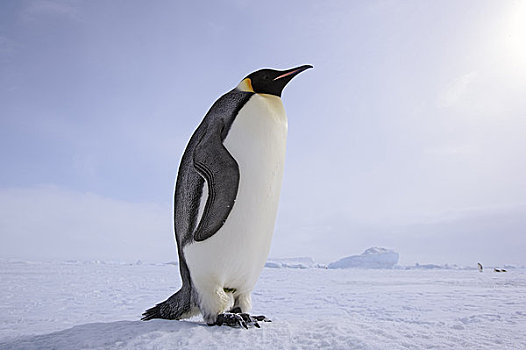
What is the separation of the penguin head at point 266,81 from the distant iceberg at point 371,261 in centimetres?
1585

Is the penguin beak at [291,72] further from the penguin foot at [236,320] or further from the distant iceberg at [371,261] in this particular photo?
the distant iceberg at [371,261]

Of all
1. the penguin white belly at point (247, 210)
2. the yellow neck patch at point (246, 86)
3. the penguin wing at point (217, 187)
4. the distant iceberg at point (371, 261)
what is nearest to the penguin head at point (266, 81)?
the yellow neck patch at point (246, 86)

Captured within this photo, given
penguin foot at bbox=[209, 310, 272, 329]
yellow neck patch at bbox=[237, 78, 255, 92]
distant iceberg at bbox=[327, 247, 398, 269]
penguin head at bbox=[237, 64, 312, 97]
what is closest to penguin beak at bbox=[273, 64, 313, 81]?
penguin head at bbox=[237, 64, 312, 97]

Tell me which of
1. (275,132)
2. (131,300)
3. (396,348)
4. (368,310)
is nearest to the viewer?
(396,348)

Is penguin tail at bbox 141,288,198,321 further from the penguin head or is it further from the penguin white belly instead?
the penguin head

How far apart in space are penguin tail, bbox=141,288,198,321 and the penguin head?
1043mm

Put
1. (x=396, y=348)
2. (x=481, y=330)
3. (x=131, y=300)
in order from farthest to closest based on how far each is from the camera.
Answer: (x=131, y=300), (x=481, y=330), (x=396, y=348)

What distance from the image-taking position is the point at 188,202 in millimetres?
1823

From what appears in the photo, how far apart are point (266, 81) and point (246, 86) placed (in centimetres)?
11

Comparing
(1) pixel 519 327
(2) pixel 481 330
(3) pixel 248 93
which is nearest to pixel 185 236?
(3) pixel 248 93

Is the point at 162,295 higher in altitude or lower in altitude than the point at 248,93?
lower

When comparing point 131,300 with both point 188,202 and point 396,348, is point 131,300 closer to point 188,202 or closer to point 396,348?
point 188,202

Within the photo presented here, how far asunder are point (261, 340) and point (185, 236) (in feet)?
2.04

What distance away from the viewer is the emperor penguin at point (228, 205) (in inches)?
66.2
